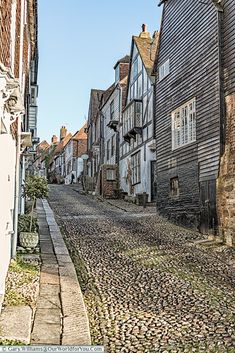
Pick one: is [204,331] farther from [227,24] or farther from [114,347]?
[227,24]

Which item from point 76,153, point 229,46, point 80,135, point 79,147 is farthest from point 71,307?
point 80,135

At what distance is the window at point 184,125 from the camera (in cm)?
1479

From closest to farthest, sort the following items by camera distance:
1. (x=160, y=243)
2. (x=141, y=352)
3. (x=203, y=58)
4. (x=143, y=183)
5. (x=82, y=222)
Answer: (x=141, y=352), (x=160, y=243), (x=203, y=58), (x=82, y=222), (x=143, y=183)

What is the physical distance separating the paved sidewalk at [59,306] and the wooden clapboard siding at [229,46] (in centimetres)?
713

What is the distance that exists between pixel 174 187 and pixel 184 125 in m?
2.72

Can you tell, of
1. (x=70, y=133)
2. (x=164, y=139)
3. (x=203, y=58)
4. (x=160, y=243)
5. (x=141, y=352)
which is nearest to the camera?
(x=141, y=352)

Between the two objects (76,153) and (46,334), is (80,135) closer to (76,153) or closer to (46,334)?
(76,153)

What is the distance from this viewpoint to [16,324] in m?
4.95

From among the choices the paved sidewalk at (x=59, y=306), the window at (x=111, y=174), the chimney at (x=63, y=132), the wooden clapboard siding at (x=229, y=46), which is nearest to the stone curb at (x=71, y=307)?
the paved sidewalk at (x=59, y=306)

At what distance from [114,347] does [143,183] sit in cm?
1973

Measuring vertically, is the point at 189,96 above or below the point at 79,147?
below

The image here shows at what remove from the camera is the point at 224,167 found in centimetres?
1219

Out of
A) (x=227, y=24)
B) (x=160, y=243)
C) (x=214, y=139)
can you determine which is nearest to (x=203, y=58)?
(x=227, y=24)

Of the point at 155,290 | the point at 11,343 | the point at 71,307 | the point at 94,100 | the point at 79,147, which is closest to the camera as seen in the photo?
the point at 11,343
